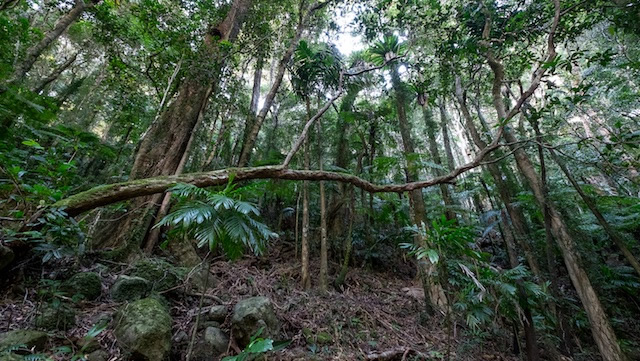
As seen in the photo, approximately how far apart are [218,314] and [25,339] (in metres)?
1.72

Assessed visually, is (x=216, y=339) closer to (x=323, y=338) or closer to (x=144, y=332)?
(x=144, y=332)

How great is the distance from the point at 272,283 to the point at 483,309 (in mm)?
3687

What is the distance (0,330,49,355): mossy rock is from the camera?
78.8 inches

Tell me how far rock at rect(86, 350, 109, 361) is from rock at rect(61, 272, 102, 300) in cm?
106

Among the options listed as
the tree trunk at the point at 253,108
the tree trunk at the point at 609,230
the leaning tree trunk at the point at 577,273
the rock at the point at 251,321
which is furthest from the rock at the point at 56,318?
the tree trunk at the point at 609,230

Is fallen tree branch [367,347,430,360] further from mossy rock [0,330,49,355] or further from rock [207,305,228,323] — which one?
mossy rock [0,330,49,355]

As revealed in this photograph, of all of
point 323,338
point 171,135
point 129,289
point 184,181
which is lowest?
point 323,338

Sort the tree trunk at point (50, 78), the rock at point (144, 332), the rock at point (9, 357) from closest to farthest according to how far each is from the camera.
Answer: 1. the rock at point (9, 357)
2. the rock at point (144, 332)
3. the tree trunk at point (50, 78)

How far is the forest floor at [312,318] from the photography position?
2.70 meters

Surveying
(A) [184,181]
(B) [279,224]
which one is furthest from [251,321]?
(B) [279,224]

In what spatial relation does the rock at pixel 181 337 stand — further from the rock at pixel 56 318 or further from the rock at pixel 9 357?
the rock at pixel 9 357

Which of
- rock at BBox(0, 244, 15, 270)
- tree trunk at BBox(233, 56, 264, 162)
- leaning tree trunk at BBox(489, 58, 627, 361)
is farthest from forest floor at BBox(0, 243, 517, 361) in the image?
tree trunk at BBox(233, 56, 264, 162)

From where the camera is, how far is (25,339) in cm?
209

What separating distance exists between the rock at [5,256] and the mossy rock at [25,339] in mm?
983
